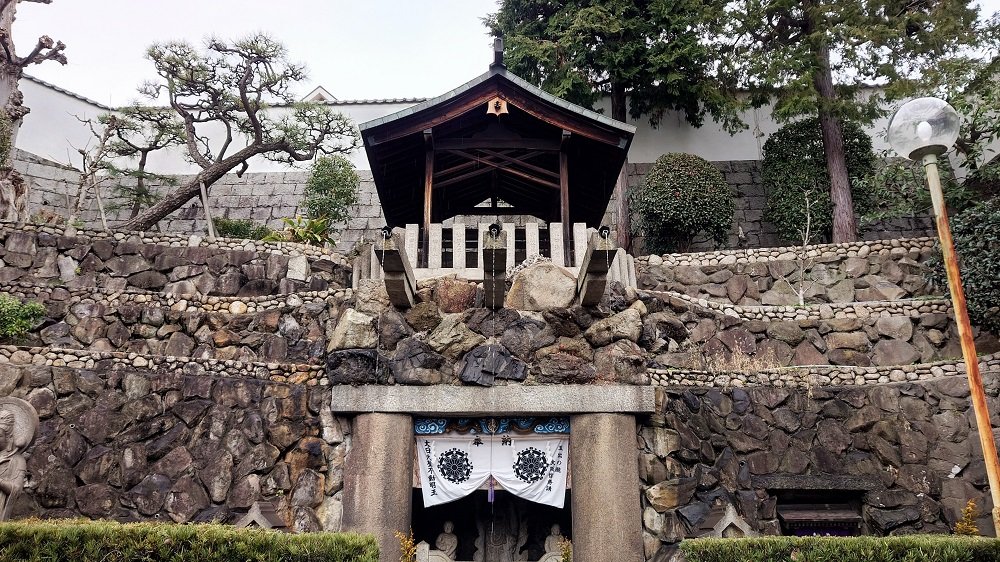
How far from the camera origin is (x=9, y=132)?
1742 cm

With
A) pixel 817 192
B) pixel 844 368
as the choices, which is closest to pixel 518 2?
pixel 817 192

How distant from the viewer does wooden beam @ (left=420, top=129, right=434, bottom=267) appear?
44.1 feet

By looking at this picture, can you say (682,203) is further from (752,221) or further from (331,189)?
(331,189)

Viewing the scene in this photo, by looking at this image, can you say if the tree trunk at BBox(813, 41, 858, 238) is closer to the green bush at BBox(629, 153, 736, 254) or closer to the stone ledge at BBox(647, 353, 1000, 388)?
the green bush at BBox(629, 153, 736, 254)

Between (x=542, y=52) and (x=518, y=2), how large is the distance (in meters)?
2.58

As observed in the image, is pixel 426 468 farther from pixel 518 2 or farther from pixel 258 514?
pixel 518 2

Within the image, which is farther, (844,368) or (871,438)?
(844,368)

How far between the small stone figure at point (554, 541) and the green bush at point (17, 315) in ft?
34.0

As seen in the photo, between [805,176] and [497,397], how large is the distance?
480 inches

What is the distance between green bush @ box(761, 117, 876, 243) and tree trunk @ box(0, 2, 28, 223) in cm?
1844

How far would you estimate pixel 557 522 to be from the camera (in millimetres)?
14453

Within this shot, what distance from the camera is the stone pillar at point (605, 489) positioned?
1138cm

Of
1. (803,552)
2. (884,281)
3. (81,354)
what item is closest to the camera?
(803,552)

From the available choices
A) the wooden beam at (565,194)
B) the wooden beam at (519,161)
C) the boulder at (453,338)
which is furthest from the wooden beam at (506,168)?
the boulder at (453,338)
